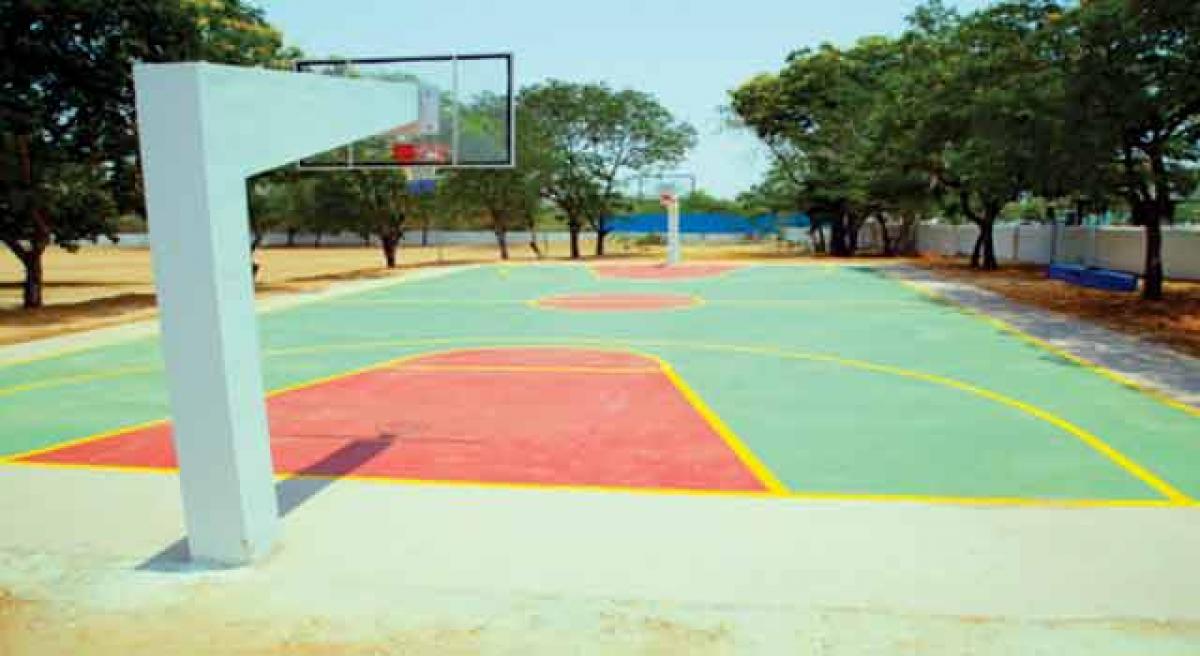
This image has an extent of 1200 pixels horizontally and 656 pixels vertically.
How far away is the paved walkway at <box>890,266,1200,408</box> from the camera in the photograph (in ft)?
39.4

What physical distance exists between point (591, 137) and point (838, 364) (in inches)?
1463

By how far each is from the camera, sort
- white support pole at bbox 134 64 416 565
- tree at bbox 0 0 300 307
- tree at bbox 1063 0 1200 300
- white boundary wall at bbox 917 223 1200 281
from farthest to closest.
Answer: white boundary wall at bbox 917 223 1200 281, tree at bbox 0 0 300 307, tree at bbox 1063 0 1200 300, white support pole at bbox 134 64 416 565

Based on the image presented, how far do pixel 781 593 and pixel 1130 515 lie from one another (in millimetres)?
3317

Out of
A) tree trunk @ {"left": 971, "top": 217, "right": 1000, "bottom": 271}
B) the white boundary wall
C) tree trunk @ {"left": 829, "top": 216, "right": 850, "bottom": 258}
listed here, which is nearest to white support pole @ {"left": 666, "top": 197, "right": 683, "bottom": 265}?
tree trunk @ {"left": 971, "top": 217, "right": 1000, "bottom": 271}

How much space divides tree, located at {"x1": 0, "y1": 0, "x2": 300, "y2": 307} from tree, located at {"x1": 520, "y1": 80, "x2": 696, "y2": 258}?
81.0ft

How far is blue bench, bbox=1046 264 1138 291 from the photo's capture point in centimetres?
2385

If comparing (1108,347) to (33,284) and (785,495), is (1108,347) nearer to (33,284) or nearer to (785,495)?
(785,495)

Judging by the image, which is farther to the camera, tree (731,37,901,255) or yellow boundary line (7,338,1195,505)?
tree (731,37,901,255)

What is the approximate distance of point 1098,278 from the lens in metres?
24.8

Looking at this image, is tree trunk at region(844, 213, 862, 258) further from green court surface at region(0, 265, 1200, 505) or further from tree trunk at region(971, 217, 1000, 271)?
green court surface at region(0, 265, 1200, 505)

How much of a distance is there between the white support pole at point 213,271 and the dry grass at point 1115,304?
14386mm

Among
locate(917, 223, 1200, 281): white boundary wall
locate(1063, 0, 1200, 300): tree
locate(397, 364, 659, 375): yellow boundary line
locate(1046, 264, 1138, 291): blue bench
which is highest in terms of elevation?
locate(1063, 0, 1200, 300): tree

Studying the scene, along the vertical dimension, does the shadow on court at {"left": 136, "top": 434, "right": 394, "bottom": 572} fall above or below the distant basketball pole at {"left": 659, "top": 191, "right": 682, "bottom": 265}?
below

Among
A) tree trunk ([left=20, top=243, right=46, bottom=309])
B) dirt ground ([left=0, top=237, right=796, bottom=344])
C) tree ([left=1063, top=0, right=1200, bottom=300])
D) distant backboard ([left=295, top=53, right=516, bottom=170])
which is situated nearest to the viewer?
distant backboard ([left=295, top=53, right=516, bottom=170])
